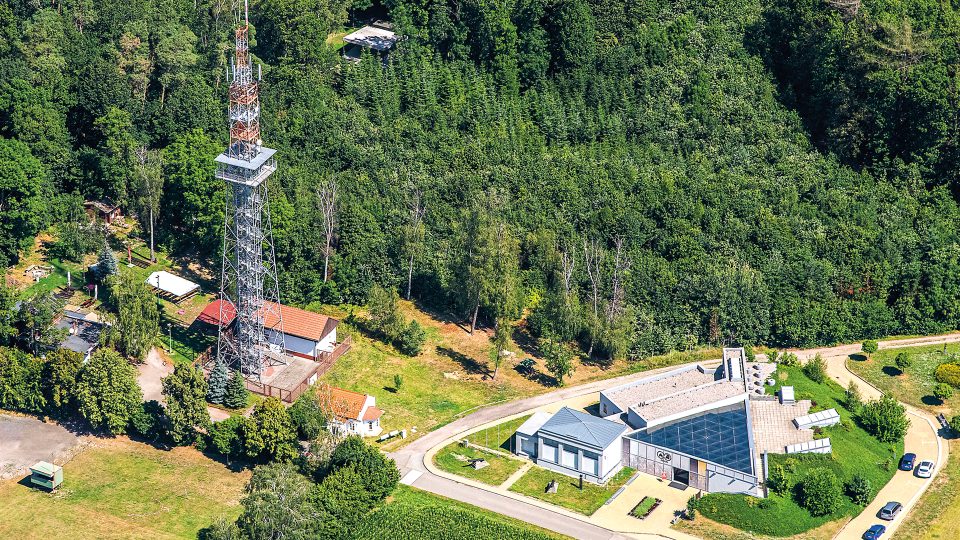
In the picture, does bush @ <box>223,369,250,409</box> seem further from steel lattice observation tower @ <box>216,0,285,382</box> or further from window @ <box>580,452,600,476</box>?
window @ <box>580,452,600,476</box>

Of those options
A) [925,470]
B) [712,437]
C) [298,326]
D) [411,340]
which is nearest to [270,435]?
[298,326]

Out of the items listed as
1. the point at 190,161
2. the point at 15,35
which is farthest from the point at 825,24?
the point at 15,35

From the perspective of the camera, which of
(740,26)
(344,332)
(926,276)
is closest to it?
(344,332)

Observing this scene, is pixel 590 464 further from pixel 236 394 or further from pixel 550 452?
pixel 236 394

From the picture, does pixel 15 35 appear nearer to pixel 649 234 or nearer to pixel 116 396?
pixel 116 396

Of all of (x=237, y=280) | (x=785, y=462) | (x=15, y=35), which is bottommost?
(x=785, y=462)

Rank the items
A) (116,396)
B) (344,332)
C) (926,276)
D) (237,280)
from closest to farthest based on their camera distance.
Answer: (116,396)
(237,280)
(344,332)
(926,276)
